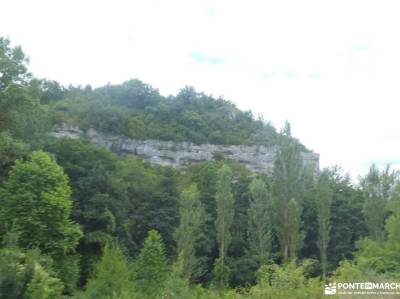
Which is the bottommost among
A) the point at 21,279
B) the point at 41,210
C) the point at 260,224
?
the point at 21,279

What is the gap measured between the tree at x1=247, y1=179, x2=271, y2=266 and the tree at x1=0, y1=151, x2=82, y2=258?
51.9 feet

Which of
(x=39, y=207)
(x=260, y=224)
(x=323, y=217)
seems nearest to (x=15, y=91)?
(x=39, y=207)

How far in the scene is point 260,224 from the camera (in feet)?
120

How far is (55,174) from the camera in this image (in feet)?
80.5

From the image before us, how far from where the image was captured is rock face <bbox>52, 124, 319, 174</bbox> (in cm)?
6312

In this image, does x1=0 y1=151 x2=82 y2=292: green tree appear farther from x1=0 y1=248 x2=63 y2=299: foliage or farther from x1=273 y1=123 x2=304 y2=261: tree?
x1=273 y1=123 x2=304 y2=261: tree

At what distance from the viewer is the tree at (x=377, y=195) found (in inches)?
1419

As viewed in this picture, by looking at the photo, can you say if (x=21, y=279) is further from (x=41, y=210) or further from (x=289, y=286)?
(x=289, y=286)

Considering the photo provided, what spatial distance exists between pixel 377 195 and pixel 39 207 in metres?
24.3

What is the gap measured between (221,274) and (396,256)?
14.9 metres

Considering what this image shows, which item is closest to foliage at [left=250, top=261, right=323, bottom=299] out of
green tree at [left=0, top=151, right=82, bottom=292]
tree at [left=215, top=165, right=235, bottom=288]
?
green tree at [left=0, top=151, right=82, bottom=292]

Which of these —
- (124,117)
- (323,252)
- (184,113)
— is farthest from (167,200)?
(184,113)

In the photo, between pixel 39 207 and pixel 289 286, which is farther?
pixel 39 207

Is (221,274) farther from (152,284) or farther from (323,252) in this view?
(152,284)
